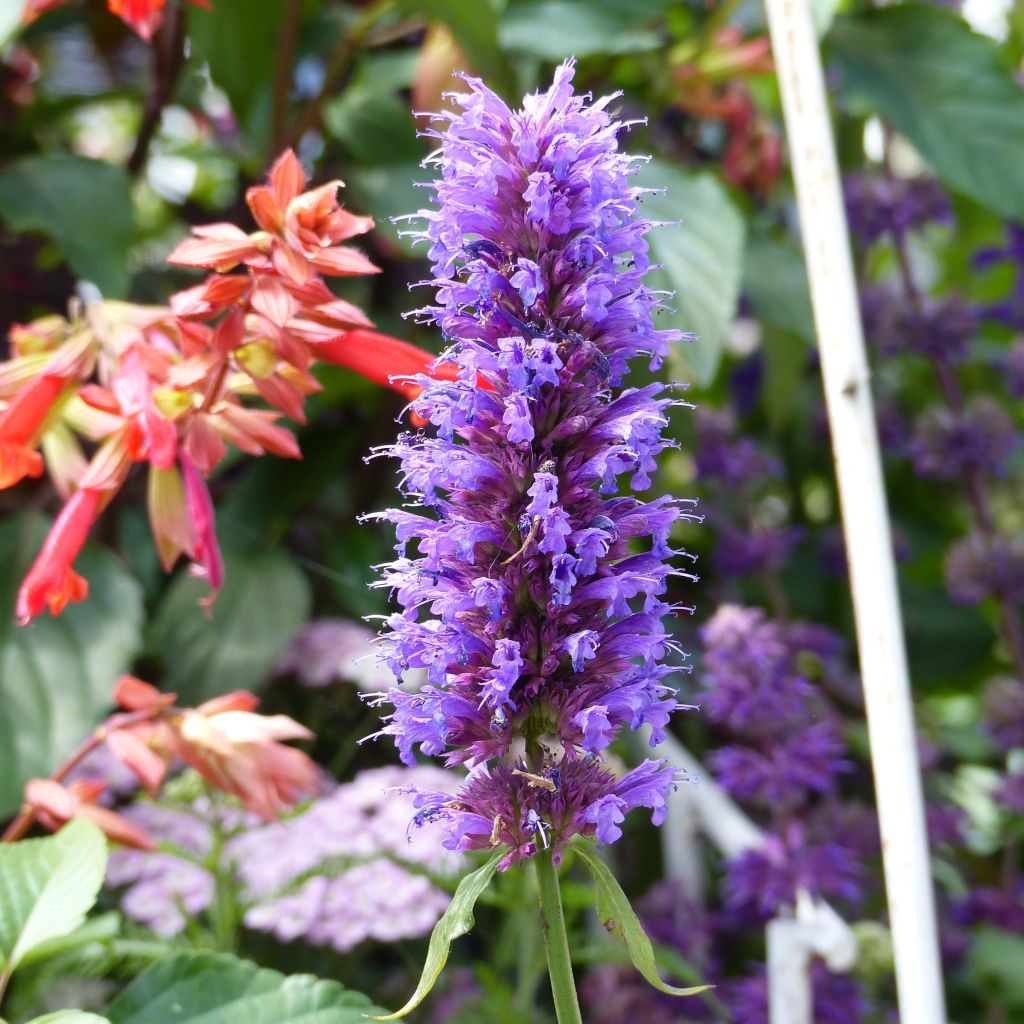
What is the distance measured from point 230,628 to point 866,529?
1.43 feet

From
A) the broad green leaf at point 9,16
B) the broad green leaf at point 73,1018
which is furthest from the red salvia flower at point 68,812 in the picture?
the broad green leaf at point 9,16

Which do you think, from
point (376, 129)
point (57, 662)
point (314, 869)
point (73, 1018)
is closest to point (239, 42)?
point (376, 129)

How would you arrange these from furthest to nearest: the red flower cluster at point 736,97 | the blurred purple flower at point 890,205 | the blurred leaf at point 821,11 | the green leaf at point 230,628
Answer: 1. the blurred purple flower at point 890,205
2. the red flower cluster at point 736,97
3. the green leaf at point 230,628
4. the blurred leaf at point 821,11

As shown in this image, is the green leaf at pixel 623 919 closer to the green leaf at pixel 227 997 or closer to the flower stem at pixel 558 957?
the flower stem at pixel 558 957

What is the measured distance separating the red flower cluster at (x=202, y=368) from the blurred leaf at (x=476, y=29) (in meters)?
0.28

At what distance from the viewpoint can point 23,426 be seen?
45 cm

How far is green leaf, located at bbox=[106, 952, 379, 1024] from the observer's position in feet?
1.30

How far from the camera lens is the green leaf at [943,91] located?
31.5 inches

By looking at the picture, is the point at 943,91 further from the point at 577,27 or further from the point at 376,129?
the point at 376,129

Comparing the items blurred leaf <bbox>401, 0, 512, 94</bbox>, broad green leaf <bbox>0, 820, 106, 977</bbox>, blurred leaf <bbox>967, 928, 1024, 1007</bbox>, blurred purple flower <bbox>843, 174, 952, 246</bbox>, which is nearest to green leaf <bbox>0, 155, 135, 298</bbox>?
blurred leaf <bbox>401, 0, 512, 94</bbox>

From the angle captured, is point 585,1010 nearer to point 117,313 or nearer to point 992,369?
point 117,313

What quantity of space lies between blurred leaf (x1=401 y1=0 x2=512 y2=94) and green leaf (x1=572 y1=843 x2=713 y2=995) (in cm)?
49

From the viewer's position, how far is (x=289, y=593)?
2.48 feet

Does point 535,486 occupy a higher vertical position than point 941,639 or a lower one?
lower
